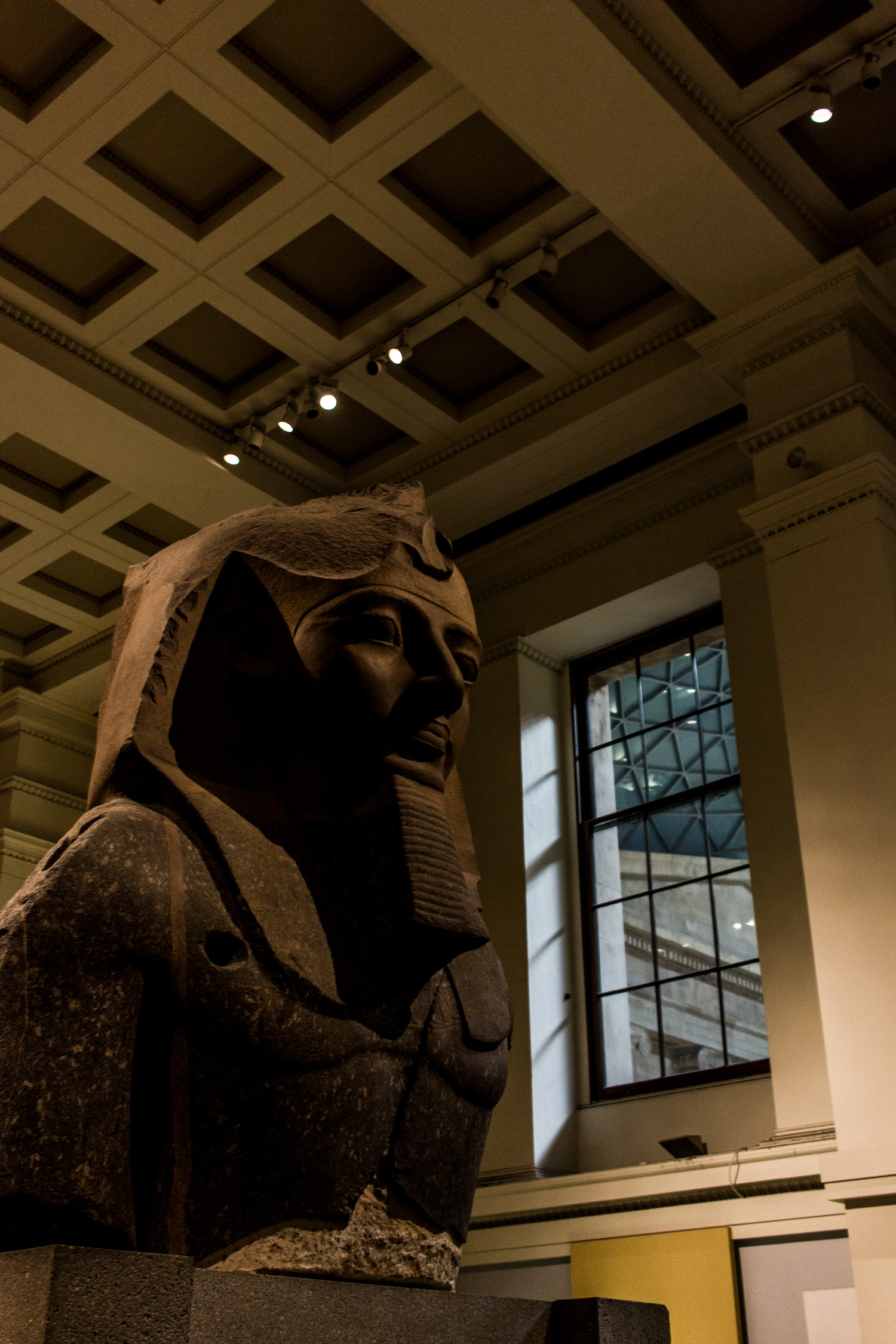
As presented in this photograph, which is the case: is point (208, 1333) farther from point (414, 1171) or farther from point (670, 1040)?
point (670, 1040)

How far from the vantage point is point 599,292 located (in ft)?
28.4

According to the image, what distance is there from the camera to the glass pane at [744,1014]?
794cm

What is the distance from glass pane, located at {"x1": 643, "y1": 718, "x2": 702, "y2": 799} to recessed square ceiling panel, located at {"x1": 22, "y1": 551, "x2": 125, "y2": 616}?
5164mm

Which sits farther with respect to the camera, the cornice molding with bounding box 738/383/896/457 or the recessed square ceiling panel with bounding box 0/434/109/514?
the recessed square ceiling panel with bounding box 0/434/109/514

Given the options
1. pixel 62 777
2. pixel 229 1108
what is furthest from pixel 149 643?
pixel 62 777

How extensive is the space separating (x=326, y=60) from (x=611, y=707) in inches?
197

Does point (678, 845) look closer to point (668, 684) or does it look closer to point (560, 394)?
point (668, 684)

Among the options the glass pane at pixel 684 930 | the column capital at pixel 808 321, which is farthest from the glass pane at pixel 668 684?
the column capital at pixel 808 321

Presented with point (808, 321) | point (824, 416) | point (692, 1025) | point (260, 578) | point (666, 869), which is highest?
point (808, 321)


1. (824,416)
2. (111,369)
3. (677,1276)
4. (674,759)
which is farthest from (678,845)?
(111,369)

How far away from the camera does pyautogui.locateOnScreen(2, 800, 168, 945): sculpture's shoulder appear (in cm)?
204

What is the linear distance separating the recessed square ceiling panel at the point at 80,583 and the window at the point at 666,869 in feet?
15.2

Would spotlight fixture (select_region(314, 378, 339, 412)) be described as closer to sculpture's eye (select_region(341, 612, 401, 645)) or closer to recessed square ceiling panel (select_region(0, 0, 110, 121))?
recessed square ceiling panel (select_region(0, 0, 110, 121))

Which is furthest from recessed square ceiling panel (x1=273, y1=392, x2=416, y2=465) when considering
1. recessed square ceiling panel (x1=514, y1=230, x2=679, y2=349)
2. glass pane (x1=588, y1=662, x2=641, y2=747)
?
glass pane (x1=588, y1=662, x2=641, y2=747)
